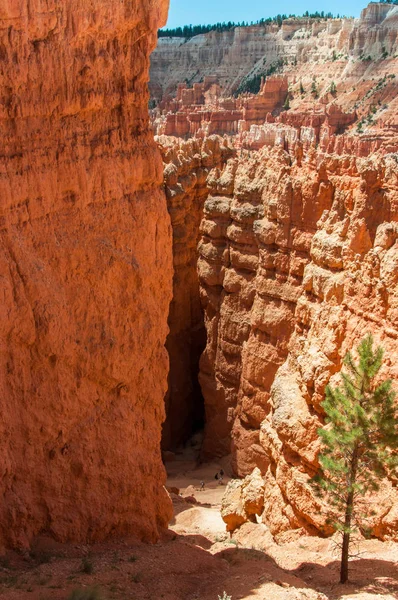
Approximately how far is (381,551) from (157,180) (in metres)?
6.29

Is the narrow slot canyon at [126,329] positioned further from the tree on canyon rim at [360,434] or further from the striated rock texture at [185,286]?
the striated rock texture at [185,286]

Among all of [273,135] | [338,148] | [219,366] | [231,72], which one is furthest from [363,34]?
[219,366]

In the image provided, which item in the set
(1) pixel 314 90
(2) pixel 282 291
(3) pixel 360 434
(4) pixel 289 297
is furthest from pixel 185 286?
(1) pixel 314 90

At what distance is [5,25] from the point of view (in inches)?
295

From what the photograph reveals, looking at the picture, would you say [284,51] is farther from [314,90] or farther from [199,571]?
[199,571]

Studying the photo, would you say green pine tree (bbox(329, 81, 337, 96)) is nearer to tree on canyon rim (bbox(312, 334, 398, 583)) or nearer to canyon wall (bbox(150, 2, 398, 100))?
canyon wall (bbox(150, 2, 398, 100))

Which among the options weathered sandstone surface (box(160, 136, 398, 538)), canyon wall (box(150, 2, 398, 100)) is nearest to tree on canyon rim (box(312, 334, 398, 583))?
weathered sandstone surface (box(160, 136, 398, 538))

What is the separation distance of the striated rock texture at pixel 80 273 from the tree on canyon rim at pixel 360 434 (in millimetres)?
2646

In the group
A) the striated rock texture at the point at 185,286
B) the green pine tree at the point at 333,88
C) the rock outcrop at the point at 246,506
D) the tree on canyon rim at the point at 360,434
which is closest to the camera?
Result: the tree on canyon rim at the point at 360,434

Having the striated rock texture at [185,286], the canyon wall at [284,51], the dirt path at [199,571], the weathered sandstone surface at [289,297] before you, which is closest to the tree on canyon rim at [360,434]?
the dirt path at [199,571]

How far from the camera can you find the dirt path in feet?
25.1

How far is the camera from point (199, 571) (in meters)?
9.54

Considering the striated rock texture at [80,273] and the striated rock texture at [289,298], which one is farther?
the striated rock texture at [289,298]

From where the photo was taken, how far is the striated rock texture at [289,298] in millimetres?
12133
